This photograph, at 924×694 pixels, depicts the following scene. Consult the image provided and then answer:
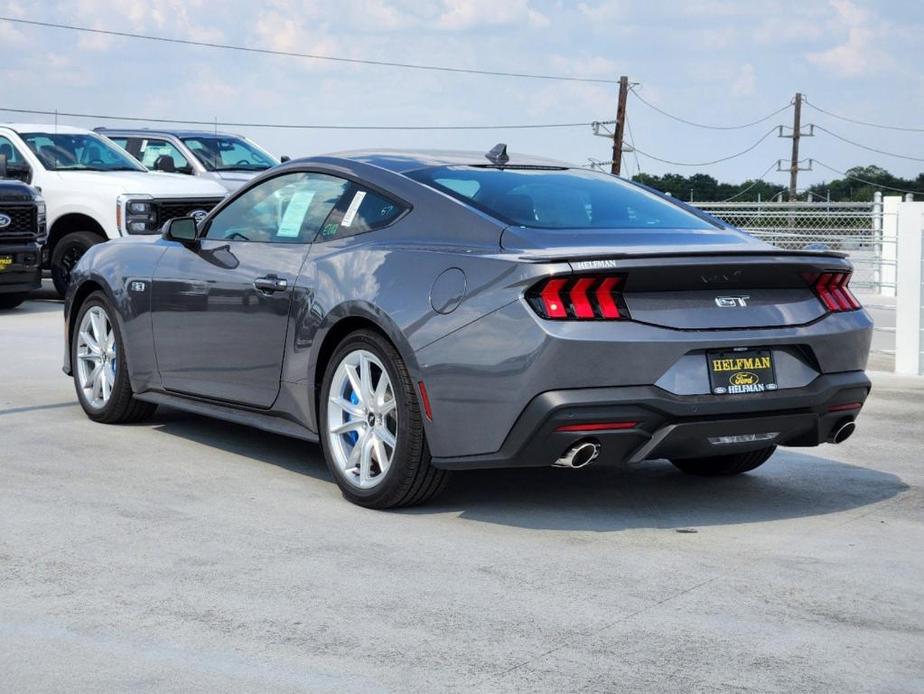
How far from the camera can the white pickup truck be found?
17.4m

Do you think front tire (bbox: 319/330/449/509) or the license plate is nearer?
the license plate

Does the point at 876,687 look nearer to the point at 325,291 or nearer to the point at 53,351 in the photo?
the point at 325,291

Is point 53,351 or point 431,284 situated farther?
point 53,351

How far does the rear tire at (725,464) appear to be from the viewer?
716 centimetres

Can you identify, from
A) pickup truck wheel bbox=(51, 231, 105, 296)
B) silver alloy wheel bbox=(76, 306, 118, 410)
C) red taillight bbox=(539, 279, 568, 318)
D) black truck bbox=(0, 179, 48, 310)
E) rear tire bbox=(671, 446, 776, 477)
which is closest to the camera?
red taillight bbox=(539, 279, 568, 318)

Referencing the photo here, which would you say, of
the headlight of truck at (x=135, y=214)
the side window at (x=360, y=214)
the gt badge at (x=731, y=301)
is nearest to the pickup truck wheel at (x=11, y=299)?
the headlight of truck at (x=135, y=214)

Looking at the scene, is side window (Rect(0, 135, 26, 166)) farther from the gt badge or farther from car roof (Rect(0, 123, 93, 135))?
the gt badge

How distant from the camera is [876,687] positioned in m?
4.12

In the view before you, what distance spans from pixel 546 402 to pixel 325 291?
1.37 metres

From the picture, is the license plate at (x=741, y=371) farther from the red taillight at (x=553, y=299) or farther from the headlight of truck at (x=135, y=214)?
the headlight of truck at (x=135, y=214)

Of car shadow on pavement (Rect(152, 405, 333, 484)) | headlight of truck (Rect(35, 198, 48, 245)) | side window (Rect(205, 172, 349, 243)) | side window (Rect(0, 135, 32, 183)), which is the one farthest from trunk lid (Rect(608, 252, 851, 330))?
side window (Rect(0, 135, 32, 183))

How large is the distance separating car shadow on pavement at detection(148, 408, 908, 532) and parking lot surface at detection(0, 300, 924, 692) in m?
0.02

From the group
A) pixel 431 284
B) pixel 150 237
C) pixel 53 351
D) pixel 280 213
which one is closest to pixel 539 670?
pixel 431 284

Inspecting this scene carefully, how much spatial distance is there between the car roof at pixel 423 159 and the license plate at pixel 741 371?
1647mm
